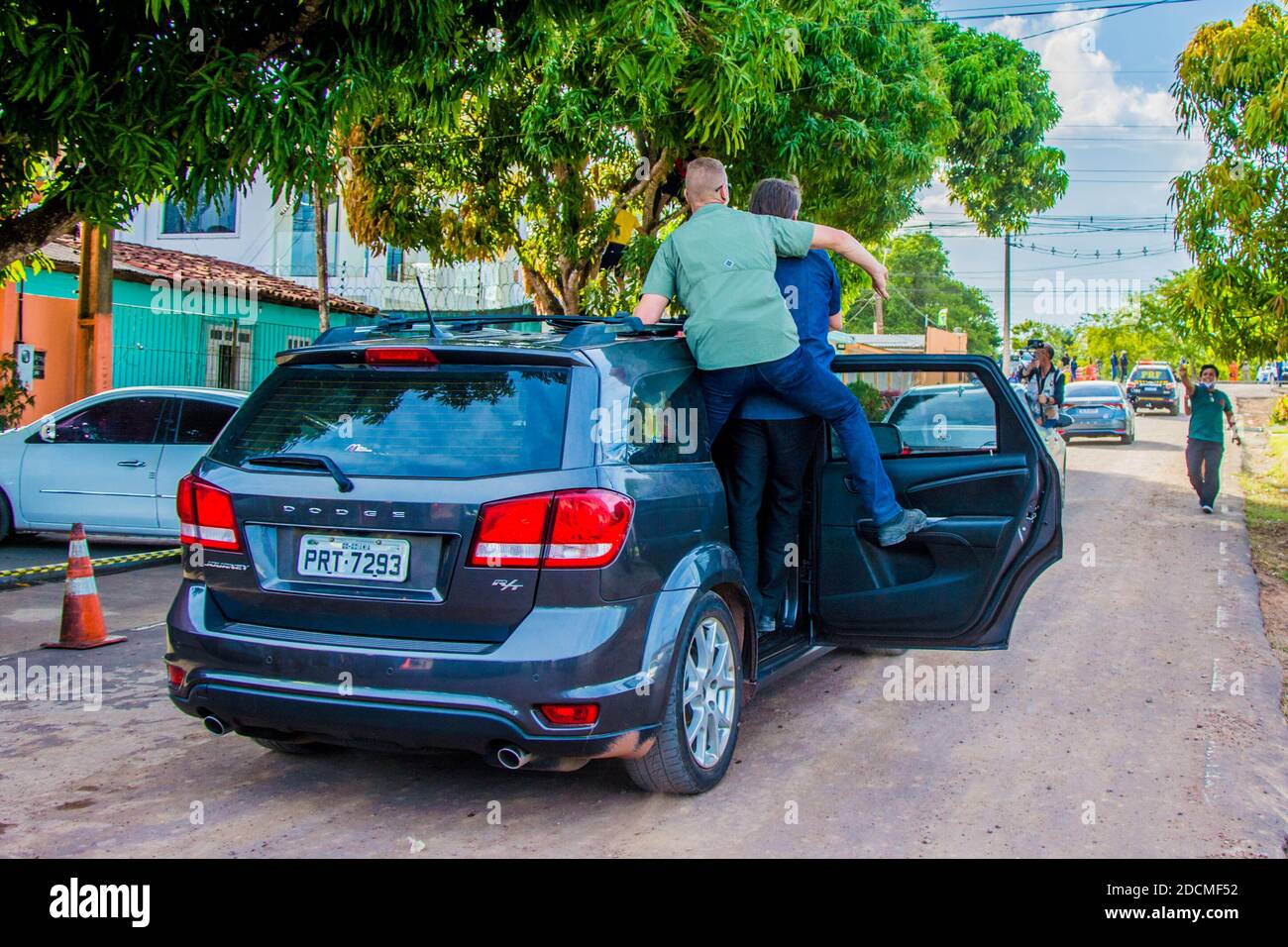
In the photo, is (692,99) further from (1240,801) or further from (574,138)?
(1240,801)

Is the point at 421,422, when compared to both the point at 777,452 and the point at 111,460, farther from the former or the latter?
the point at 111,460

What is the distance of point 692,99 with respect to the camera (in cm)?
969

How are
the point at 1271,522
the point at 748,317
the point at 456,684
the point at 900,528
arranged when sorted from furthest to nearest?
the point at 1271,522 → the point at 900,528 → the point at 748,317 → the point at 456,684

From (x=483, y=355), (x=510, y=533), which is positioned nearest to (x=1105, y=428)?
(x=483, y=355)

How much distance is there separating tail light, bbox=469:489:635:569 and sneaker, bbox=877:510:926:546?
1.77 m

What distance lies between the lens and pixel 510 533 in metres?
3.67

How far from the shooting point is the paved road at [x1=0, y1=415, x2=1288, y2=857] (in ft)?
12.7

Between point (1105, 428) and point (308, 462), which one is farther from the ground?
point (1105, 428)

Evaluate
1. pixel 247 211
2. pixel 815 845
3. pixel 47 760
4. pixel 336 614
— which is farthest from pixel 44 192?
pixel 247 211

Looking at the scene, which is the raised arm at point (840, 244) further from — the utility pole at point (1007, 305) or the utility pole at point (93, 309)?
the utility pole at point (1007, 305)

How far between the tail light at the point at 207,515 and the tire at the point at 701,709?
159 cm

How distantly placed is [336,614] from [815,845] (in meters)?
1.76

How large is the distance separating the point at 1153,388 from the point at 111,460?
3611cm

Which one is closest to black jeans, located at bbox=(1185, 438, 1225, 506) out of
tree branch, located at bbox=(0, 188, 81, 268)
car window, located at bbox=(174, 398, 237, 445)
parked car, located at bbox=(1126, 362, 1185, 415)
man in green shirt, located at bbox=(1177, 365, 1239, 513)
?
man in green shirt, located at bbox=(1177, 365, 1239, 513)
